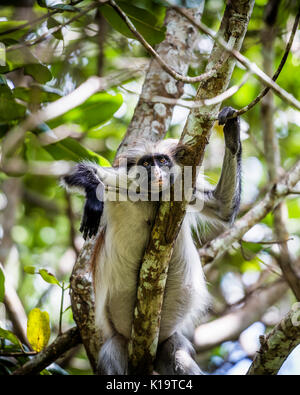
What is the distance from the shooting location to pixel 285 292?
541cm

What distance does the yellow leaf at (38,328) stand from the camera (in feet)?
11.8

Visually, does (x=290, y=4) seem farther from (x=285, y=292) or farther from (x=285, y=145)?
(x=285, y=292)

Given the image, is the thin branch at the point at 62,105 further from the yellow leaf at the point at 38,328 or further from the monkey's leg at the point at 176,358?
the monkey's leg at the point at 176,358

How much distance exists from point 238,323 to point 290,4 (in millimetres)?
3342

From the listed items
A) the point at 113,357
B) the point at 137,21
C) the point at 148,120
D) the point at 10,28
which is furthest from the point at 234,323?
the point at 10,28

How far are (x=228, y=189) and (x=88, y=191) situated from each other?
114 cm

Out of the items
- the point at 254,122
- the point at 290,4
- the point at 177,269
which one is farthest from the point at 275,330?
the point at 254,122

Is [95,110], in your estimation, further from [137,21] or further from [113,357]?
[113,357]

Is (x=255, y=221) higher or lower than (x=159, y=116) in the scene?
lower

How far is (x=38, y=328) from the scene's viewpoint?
143 inches

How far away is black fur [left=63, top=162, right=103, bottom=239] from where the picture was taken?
11.6 feet

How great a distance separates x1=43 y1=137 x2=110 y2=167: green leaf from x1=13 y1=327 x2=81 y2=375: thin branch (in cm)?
148
